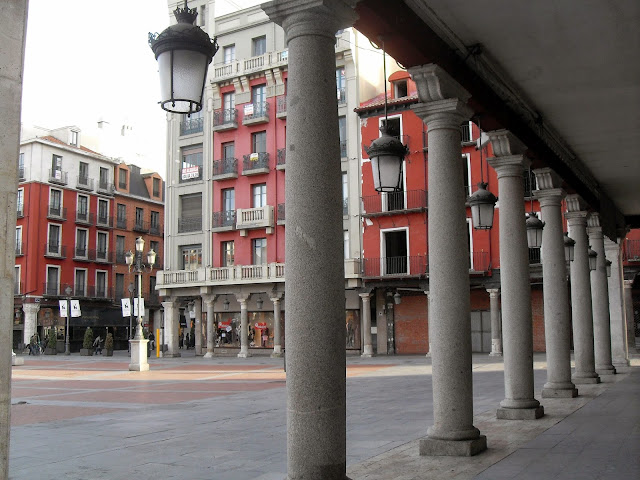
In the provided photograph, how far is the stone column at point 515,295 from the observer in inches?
340

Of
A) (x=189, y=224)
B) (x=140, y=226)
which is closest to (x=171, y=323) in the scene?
(x=189, y=224)

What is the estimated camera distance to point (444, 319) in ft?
21.6

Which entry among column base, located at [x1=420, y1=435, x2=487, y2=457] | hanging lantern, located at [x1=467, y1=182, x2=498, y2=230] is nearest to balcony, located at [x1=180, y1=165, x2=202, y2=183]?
hanging lantern, located at [x1=467, y1=182, x2=498, y2=230]

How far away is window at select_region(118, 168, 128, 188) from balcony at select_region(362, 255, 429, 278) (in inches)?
1154

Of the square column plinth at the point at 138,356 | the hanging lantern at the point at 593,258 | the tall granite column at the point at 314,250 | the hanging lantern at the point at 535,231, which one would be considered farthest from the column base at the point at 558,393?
the square column plinth at the point at 138,356

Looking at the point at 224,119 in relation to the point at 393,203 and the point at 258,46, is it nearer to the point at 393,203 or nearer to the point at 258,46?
the point at 258,46

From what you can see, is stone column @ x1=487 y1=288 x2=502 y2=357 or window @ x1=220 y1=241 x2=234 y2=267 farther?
window @ x1=220 y1=241 x2=234 y2=267

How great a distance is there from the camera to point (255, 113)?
37.4 m

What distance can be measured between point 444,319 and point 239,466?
270 centimetres

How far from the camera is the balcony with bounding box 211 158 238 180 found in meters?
37.4

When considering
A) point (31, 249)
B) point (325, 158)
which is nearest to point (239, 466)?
point (325, 158)

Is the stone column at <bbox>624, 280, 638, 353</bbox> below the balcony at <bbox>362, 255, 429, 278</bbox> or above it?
below

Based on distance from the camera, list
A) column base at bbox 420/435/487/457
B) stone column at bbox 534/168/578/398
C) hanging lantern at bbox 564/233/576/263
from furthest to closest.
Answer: hanging lantern at bbox 564/233/576/263 < stone column at bbox 534/168/578/398 < column base at bbox 420/435/487/457

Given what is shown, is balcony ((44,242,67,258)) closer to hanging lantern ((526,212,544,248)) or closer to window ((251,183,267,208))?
window ((251,183,267,208))
